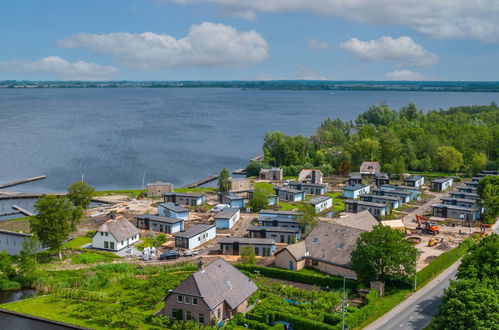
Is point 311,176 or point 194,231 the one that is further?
point 311,176

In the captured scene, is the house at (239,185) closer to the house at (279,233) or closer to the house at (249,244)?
the house at (279,233)

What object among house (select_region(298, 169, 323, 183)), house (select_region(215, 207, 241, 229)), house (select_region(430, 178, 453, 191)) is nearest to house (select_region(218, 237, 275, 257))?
house (select_region(215, 207, 241, 229))

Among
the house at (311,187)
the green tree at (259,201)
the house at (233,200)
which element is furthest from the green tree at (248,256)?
the house at (311,187)

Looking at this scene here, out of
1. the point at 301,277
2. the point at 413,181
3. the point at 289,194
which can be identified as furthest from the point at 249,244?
the point at 413,181

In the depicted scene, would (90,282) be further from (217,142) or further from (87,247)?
(217,142)

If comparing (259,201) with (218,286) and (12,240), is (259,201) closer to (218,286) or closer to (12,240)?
(12,240)

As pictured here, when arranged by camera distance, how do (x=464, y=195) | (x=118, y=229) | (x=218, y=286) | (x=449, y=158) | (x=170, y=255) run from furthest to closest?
(x=449, y=158), (x=464, y=195), (x=118, y=229), (x=170, y=255), (x=218, y=286)
